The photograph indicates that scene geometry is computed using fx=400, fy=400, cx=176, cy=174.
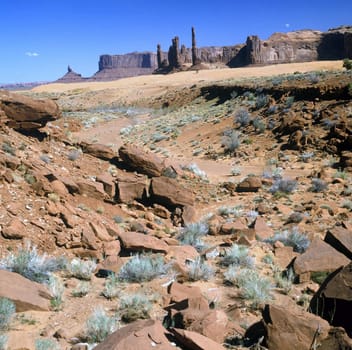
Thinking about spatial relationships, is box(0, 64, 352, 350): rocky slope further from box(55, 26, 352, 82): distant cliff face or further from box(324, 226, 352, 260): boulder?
box(55, 26, 352, 82): distant cliff face

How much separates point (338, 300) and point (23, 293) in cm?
367

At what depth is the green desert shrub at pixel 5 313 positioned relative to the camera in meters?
4.35

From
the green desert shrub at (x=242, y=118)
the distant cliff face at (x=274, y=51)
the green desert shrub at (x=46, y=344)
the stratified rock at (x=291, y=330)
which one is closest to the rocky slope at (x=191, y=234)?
the stratified rock at (x=291, y=330)

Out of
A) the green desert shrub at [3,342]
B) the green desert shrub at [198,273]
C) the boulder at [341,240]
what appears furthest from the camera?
the boulder at [341,240]

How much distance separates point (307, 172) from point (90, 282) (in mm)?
11141

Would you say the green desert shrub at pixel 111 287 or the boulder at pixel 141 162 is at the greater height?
the boulder at pixel 141 162

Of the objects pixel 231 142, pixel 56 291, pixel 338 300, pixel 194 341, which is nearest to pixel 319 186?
pixel 231 142

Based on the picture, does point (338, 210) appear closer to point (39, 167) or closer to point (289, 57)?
point (39, 167)

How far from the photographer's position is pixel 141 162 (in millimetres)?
12820

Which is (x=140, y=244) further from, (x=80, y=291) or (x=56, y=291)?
(x=56, y=291)

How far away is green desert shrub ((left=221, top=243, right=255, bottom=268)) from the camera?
6824mm

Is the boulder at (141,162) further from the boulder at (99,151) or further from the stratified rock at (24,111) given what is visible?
the stratified rock at (24,111)

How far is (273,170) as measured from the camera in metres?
16.0

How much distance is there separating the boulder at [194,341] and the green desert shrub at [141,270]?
209 cm
